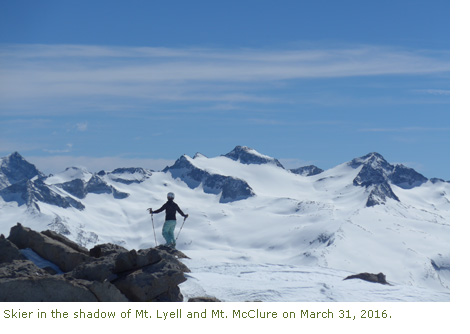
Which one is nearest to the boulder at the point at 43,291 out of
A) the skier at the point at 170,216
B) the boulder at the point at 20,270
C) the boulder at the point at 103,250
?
the boulder at the point at 20,270

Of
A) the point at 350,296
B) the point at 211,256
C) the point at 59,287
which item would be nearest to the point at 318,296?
the point at 350,296

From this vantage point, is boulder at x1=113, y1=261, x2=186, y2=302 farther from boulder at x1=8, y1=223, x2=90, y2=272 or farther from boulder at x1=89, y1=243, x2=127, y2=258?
boulder at x1=89, y1=243, x2=127, y2=258

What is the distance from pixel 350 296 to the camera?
25359mm

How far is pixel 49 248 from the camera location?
87.0 ft

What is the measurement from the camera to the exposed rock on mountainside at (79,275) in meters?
20.9

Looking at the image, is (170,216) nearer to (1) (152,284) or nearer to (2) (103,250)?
(2) (103,250)

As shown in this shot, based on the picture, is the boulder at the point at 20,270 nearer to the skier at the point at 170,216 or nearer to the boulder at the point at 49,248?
the boulder at the point at 49,248

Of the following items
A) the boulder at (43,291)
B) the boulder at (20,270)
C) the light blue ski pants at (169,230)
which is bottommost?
the boulder at (43,291)

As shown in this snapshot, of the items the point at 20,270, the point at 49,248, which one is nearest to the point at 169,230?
the point at 49,248

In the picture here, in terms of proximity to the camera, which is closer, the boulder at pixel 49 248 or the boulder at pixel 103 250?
the boulder at pixel 49 248

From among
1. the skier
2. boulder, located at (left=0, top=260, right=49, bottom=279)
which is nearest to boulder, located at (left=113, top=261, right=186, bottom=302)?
boulder, located at (left=0, top=260, right=49, bottom=279)

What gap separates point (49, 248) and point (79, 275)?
4091mm
